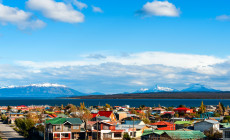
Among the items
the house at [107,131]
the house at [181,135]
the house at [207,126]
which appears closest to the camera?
the house at [181,135]

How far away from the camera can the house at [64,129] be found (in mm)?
51500

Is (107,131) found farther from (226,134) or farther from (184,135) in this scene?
(226,134)

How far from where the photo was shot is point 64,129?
5184 cm

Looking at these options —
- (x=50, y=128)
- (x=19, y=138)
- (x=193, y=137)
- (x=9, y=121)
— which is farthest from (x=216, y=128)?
(x=9, y=121)

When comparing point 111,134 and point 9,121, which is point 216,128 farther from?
point 9,121

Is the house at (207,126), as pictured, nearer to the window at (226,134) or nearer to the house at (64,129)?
the window at (226,134)

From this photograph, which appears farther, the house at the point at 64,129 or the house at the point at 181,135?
the house at the point at 64,129

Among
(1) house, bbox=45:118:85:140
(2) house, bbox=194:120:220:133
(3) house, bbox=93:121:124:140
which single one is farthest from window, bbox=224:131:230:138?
(1) house, bbox=45:118:85:140

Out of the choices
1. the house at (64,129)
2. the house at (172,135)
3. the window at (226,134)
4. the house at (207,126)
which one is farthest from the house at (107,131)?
the window at (226,134)

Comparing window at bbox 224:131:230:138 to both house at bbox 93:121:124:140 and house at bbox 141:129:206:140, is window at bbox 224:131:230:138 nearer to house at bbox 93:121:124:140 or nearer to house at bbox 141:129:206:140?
house at bbox 141:129:206:140

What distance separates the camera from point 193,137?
45.6 metres

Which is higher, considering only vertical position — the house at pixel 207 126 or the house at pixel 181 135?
the house at pixel 207 126

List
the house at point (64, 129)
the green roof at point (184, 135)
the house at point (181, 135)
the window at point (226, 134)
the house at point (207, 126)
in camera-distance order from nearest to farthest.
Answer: the window at point (226, 134), the house at point (181, 135), the green roof at point (184, 135), the house at point (64, 129), the house at point (207, 126)

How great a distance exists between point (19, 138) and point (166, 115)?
147 feet
